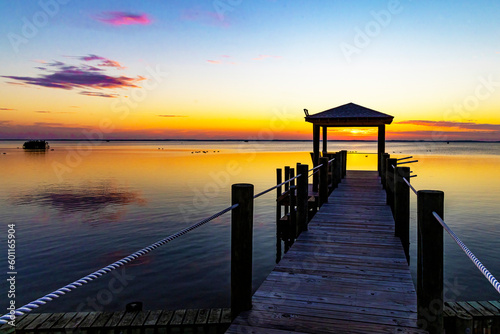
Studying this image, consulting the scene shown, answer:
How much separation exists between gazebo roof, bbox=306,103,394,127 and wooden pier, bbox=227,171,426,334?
9.75 metres

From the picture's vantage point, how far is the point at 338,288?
4.23 metres

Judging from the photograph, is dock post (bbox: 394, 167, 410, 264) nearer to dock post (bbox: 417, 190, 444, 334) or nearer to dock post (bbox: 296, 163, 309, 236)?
dock post (bbox: 296, 163, 309, 236)

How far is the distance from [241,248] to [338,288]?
4.97 ft

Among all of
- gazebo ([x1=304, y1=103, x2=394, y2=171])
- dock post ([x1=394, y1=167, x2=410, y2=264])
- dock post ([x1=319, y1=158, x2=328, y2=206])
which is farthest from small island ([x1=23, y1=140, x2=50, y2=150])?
dock post ([x1=394, y1=167, x2=410, y2=264])

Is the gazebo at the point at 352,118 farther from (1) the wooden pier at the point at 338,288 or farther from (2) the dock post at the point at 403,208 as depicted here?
(1) the wooden pier at the point at 338,288

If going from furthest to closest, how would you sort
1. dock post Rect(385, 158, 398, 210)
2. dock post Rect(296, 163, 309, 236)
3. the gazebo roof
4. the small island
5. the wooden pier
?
the small island → the gazebo roof → dock post Rect(385, 158, 398, 210) → dock post Rect(296, 163, 309, 236) → the wooden pier

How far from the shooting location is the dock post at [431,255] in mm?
3008

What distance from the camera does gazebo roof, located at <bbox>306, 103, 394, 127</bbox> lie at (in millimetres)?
16094

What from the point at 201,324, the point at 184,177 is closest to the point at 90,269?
the point at 201,324

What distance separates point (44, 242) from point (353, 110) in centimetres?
1506

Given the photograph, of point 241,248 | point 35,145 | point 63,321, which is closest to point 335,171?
point 241,248

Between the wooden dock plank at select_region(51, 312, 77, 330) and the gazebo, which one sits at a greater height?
the gazebo

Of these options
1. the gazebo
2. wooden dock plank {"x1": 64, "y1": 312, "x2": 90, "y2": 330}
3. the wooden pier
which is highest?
the gazebo

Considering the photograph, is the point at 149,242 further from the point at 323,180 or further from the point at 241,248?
the point at 241,248
